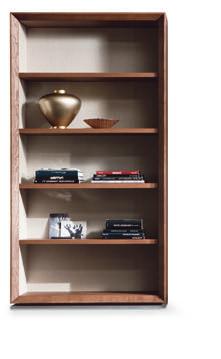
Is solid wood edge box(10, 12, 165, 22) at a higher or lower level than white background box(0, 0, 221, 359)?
higher

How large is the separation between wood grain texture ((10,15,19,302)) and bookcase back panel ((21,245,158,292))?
185 millimetres

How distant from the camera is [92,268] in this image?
3.02 meters

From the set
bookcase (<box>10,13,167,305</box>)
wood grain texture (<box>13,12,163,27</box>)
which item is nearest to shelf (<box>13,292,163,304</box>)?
bookcase (<box>10,13,167,305</box>)

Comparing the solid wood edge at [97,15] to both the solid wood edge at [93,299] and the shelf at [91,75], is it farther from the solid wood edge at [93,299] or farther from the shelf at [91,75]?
the solid wood edge at [93,299]

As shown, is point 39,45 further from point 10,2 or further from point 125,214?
point 125,214

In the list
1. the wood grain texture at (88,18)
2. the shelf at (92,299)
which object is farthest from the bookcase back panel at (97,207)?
the wood grain texture at (88,18)

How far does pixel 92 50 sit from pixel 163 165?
690mm

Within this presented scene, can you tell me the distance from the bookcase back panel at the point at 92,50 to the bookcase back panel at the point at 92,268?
0.88 meters

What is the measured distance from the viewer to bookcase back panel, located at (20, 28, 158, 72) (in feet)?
10.0

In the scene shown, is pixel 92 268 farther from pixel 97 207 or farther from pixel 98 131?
pixel 98 131

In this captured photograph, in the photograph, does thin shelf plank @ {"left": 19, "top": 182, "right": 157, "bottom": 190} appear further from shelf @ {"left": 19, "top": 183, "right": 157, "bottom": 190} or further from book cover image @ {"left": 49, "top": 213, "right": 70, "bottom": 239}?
book cover image @ {"left": 49, "top": 213, "right": 70, "bottom": 239}

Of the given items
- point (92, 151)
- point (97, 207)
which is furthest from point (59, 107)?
point (97, 207)
